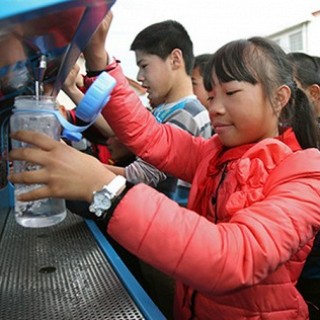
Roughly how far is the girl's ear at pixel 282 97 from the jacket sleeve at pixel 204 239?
361mm

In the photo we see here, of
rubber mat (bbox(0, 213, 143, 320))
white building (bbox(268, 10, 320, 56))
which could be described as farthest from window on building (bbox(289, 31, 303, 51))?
rubber mat (bbox(0, 213, 143, 320))

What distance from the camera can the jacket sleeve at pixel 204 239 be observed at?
571mm

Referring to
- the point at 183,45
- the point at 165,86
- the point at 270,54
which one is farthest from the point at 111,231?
the point at 183,45

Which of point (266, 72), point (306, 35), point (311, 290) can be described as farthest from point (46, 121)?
point (306, 35)

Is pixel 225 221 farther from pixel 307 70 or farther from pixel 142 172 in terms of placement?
pixel 307 70

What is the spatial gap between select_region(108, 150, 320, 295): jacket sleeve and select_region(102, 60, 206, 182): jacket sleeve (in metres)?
0.47

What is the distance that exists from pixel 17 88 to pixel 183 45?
1079 mm

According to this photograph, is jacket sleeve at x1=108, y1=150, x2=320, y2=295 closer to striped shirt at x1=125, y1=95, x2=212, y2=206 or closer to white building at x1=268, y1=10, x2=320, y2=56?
striped shirt at x1=125, y1=95, x2=212, y2=206

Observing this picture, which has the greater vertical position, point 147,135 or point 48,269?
point 147,135

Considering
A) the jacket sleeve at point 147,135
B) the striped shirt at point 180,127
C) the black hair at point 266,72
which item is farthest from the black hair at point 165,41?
the black hair at point 266,72

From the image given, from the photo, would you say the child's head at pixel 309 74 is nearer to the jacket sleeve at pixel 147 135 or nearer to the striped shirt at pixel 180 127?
the striped shirt at pixel 180 127

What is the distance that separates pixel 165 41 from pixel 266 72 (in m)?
0.92

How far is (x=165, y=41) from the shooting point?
67.6 inches

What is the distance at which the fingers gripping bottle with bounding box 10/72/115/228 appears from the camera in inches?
22.9
